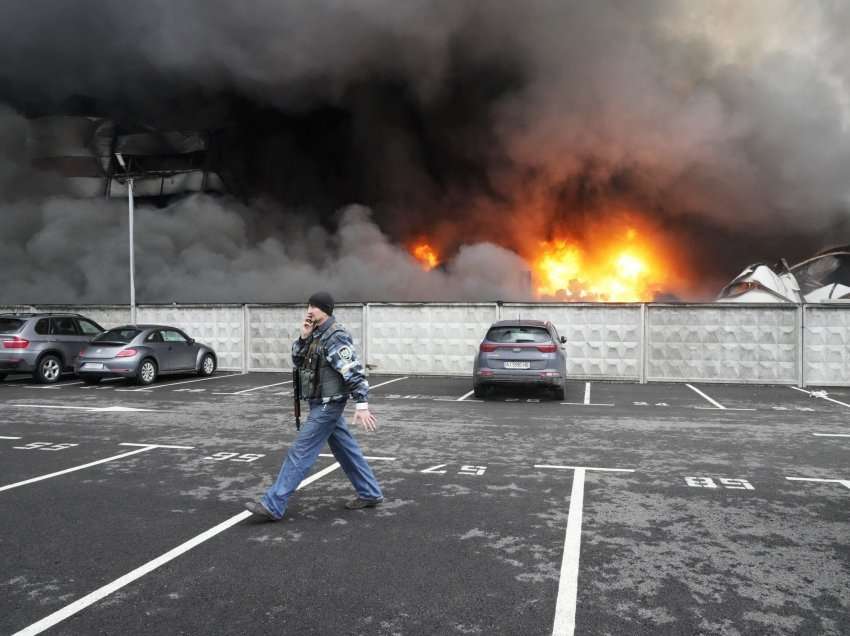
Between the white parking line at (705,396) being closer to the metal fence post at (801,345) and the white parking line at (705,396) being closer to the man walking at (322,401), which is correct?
the metal fence post at (801,345)

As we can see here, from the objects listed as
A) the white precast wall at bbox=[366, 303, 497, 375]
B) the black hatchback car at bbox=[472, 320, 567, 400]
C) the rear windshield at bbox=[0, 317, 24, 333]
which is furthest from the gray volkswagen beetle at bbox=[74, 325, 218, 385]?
the black hatchback car at bbox=[472, 320, 567, 400]

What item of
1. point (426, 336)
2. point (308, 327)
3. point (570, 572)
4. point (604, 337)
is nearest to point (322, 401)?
point (308, 327)

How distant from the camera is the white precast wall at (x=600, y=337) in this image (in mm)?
17453

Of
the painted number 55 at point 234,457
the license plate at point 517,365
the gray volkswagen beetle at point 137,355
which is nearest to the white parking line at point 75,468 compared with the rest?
the painted number 55 at point 234,457

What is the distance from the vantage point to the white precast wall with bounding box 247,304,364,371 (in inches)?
777

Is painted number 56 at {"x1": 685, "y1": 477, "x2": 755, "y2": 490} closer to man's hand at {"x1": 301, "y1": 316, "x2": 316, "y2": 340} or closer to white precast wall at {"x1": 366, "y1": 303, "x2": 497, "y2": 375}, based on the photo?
man's hand at {"x1": 301, "y1": 316, "x2": 316, "y2": 340}

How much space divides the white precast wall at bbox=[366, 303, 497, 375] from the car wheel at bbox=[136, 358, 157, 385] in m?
6.10

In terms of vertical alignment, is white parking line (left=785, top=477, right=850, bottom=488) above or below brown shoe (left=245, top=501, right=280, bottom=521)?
below

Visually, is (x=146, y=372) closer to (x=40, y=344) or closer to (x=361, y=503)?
(x=40, y=344)

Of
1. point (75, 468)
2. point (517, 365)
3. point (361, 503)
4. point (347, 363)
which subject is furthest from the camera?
point (517, 365)

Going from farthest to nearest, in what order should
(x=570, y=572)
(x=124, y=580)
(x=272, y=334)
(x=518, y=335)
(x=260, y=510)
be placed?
1. (x=272, y=334)
2. (x=518, y=335)
3. (x=260, y=510)
4. (x=570, y=572)
5. (x=124, y=580)

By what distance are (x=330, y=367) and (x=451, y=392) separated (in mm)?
9583

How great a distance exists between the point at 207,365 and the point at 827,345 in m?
16.8

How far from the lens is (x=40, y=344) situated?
622 inches
